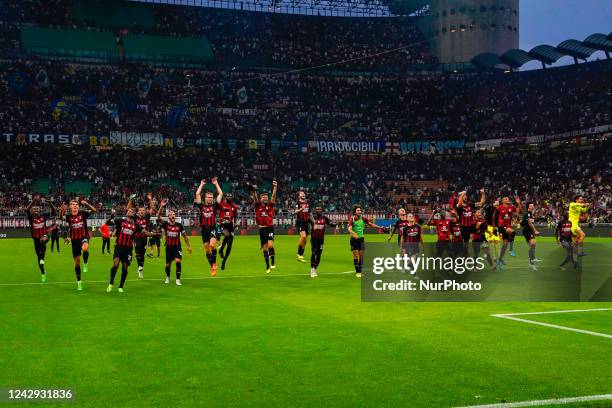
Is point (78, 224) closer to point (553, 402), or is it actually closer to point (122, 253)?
point (122, 253)

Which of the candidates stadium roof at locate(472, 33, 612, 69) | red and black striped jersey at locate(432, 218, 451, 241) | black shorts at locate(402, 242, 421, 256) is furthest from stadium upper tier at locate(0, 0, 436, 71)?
black shorts at locate(402, 242, 421, 256)

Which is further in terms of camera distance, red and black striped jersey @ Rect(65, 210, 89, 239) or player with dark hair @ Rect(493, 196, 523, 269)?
player with dark hair @ Rect(493, 196, 523, 269)

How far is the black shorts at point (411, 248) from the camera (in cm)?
1884

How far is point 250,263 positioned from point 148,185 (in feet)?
133

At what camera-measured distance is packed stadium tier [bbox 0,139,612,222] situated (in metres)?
63.1

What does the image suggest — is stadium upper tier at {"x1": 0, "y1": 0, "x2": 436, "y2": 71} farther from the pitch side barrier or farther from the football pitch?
the football pitch

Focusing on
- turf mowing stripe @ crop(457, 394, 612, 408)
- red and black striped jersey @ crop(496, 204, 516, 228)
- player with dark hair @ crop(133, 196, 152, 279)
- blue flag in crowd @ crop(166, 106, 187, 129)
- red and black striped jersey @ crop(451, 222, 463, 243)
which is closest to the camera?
turf mowing stripe @ crop(457, 394, 612, 408)

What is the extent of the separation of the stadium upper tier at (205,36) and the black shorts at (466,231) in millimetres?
64403

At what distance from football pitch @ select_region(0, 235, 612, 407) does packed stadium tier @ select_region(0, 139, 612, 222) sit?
4370 centimetres

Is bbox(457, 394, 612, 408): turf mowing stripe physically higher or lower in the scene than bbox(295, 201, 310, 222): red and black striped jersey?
lower

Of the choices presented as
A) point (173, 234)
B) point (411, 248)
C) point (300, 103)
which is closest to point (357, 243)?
point (411, 248)

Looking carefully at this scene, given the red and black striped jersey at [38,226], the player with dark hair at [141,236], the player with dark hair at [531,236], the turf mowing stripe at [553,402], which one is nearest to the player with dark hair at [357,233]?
the player with dark hair at [531,236]

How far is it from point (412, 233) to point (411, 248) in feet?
6.96

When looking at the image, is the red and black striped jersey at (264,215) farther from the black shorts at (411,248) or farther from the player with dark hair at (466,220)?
the player with dark hair at (466,220)
